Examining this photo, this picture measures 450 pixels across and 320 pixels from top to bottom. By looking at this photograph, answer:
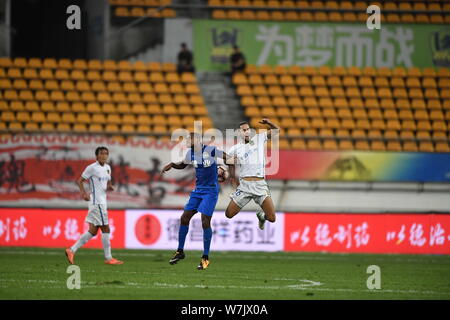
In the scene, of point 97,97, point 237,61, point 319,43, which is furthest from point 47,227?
point 319,43

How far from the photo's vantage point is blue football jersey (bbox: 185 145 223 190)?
15.8 metres

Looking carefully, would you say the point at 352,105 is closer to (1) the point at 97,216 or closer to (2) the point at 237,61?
(2) the point at 237,61

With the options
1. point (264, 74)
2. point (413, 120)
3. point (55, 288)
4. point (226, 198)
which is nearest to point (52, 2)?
point (264, 74)

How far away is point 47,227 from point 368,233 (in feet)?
26.6

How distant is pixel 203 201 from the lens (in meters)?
15.9

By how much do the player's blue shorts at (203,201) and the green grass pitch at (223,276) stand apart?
110cm

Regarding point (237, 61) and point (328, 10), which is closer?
point (237, 61)

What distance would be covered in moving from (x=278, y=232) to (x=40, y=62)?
38.8 feet

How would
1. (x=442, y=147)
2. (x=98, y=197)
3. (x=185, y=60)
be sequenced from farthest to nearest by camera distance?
1. (x=185, y=60)
2. (x=442, y=147)
3. (x=98, y=197)

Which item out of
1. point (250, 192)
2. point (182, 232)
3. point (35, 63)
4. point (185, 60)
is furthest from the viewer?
point (185, 60)

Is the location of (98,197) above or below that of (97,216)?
above

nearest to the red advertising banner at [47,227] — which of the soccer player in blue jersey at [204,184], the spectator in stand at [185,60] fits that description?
the soccer player in blue jersey at [204,184]

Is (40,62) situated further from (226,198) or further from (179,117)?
(226,198)

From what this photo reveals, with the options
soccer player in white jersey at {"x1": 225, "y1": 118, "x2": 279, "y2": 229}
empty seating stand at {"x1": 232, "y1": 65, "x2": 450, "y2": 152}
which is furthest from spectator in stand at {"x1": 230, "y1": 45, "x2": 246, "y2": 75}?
soccer player in white jersey at {"x1": 225, "y1": 118, "x2": 279, "y2": 229}
